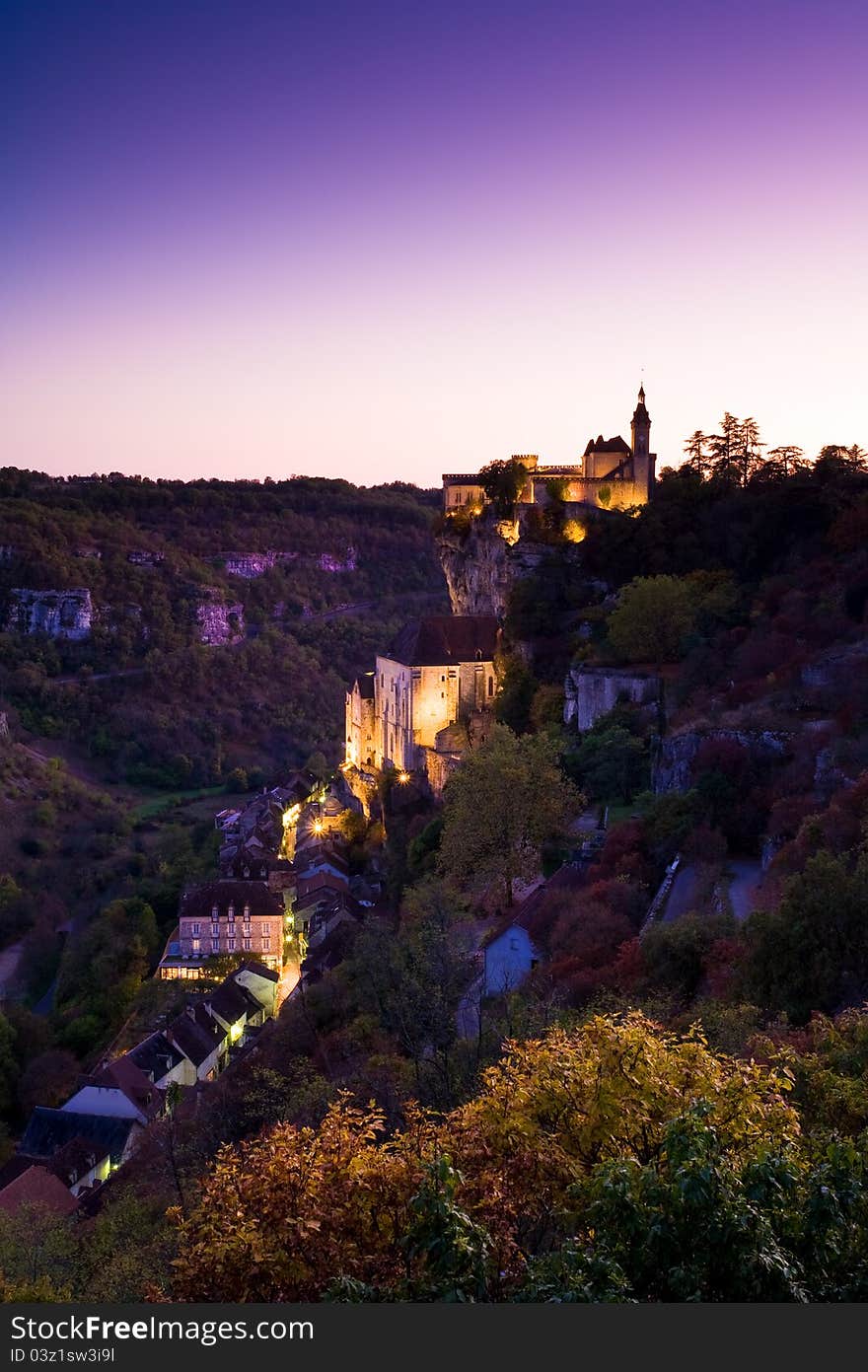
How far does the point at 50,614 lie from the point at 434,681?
60774 millimetres

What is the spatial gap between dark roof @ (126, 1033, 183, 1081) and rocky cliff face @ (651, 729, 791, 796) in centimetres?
1524

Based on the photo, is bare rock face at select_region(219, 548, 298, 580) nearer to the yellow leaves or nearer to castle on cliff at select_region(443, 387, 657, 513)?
castle on cliff at select_region(443, 387, 657, 513)

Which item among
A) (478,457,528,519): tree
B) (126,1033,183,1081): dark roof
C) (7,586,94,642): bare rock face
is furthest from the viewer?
(7,586,94,642): bare rock face

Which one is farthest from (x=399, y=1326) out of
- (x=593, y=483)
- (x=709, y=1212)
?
(x=593, y=483)

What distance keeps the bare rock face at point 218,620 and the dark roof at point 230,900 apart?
59616mm

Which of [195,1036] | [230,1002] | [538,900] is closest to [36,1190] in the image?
[195,1036]

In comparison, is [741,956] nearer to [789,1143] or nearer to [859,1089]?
[859,1089]

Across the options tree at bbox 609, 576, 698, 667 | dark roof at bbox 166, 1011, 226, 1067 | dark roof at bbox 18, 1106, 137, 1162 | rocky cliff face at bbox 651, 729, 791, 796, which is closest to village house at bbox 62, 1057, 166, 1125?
dark roof at bbox 18, 1106, 137, 1162

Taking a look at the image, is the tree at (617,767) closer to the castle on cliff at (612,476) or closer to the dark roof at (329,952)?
the dark roof at (329,952)

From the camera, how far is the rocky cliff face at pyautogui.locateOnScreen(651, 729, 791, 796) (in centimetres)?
2516

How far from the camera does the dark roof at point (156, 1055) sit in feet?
105

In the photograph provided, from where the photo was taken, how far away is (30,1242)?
57.9 ft

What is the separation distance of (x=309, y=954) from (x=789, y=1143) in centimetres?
3128

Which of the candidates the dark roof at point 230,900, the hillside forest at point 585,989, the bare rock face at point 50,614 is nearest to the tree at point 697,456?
the hillside forest at point 585,989
